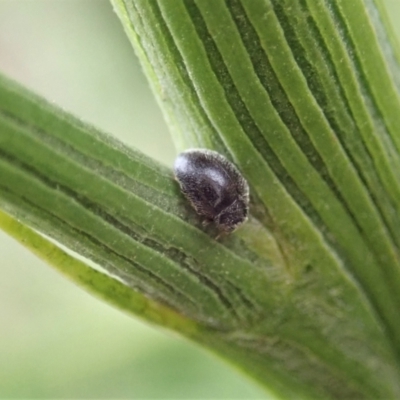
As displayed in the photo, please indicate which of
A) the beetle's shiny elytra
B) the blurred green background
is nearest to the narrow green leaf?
the beetle's shiny elytra

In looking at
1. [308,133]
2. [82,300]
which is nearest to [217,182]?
[308,133]

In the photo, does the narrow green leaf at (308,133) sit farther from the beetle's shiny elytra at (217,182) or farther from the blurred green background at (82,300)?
the blurred green background at (82,300)

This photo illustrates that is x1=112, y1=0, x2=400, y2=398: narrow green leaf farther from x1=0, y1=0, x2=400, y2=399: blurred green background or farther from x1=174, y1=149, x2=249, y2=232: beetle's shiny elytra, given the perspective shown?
x1=0, y1=0, x2=400, y2=399: blurred green background

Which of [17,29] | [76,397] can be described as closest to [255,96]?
[76,397]

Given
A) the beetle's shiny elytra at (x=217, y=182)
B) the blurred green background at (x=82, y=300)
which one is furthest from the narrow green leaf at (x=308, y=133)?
the blurred green background at (x=82, y=300)

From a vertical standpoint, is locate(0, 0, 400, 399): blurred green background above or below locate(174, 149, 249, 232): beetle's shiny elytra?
above

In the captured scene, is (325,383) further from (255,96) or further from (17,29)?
(17,29)

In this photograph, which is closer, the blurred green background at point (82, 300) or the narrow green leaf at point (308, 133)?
the narrow green leaf at point (308, 133)
